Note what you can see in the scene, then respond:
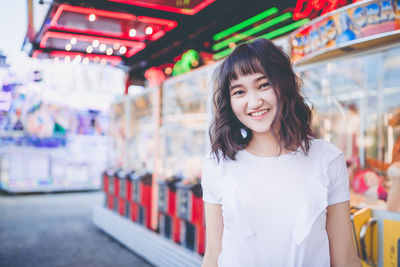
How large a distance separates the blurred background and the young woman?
2.81 ft

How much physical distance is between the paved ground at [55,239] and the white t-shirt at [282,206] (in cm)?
282

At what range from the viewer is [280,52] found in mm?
1021

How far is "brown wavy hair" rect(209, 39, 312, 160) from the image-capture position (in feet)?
3.19

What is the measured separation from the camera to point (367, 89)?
4.60 m

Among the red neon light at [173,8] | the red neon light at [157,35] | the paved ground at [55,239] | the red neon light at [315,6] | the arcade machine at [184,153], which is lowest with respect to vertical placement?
the paved ground at [55,239]

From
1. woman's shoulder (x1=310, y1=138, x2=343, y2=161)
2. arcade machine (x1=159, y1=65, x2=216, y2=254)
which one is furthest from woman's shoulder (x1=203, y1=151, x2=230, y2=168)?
arcade machine (x1=159, y1=65, x2=216, y2=254)

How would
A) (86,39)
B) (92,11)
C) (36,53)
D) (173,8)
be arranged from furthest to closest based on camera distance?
(36,53) < (86,39) < (92,11) < (173,8)

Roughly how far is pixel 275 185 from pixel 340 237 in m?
0.24

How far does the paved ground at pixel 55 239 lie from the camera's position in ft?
11.7

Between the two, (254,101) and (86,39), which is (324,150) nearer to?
(254,101)

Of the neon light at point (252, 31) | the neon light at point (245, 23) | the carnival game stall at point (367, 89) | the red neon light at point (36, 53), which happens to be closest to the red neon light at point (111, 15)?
the neon light at point (245, 23)

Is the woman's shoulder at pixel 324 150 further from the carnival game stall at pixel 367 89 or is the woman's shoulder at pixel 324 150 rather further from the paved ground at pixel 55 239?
the paved ground at pixel 55 239

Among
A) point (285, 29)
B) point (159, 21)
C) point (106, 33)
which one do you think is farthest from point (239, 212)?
point (106, 33)

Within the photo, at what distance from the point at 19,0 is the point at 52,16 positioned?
2.40 ft
